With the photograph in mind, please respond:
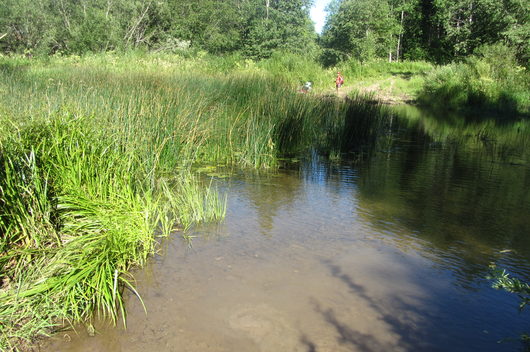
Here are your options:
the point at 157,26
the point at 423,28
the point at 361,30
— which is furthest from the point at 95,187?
the point at 423,28

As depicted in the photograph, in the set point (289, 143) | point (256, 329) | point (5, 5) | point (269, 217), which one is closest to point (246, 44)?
point (5, 5)

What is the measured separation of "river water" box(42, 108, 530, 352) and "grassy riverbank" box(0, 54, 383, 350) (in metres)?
0.24

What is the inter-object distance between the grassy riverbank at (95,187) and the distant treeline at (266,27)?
59.6 feet

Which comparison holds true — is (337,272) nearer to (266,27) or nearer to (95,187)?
(95,187)

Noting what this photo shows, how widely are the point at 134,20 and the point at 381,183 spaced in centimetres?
2634

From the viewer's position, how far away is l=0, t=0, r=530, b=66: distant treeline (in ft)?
86.7

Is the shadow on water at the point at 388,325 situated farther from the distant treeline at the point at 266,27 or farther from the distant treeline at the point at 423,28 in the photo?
the distant treeline at the point at 423,28

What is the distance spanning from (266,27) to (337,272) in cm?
3192

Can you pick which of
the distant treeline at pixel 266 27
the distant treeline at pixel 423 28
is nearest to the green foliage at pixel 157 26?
the distant treeline at pixel 266 27

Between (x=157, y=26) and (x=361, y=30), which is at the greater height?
(x=361, y=30)

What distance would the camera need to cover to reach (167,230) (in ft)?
14.9

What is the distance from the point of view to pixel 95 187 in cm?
429

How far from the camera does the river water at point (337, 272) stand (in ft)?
10.0

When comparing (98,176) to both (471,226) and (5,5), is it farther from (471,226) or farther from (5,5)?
(5,5)
